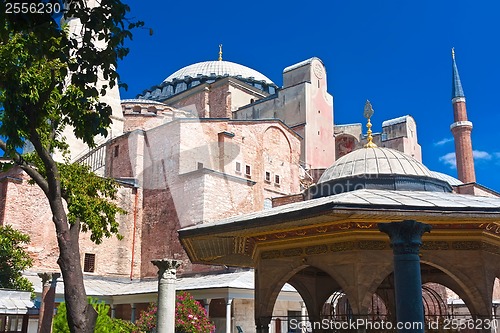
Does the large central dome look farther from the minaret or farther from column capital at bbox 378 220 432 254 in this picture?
column capital at bbox 378 220 432 254

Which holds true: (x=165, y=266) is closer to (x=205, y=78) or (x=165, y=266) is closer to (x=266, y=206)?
(x=266, y=206)

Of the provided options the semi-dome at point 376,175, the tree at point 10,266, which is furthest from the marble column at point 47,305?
the semi-dome at point 376,175

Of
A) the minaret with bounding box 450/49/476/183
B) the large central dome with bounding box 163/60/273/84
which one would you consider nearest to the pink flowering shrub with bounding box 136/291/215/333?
the minaret with bounding box 450/49/476/183

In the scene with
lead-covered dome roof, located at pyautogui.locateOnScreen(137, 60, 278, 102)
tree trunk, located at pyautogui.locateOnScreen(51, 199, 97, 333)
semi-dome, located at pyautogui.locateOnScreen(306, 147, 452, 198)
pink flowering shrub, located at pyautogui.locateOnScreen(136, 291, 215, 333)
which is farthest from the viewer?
lead-covered dome roof, located at pyautogui.locateOnScreen(137, 60, 278, 102)

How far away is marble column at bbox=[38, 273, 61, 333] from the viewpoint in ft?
40.0

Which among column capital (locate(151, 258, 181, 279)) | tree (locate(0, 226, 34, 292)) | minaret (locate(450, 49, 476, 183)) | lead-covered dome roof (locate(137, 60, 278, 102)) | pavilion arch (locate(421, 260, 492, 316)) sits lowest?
pavilion arch (locate(421, 260, 492, 316))

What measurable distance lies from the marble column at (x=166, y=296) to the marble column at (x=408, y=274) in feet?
14.0

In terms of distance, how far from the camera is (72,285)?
5.73 metres

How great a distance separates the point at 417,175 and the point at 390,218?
1.88m

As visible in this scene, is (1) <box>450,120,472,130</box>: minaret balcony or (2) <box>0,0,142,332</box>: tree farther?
(1) <box>450,120,472,130</box>: minaret balcony

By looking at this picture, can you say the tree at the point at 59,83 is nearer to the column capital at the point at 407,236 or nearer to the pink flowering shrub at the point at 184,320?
the column capital at the point at 407,236

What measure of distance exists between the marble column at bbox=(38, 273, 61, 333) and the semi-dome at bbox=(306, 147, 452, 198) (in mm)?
7423

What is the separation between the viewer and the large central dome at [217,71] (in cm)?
3694

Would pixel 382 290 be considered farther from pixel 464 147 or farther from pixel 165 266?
pixel 464 147
